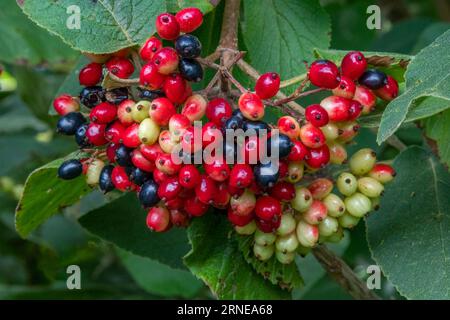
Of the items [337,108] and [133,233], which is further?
[133,233]

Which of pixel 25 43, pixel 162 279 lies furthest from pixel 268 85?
pixel 162 279

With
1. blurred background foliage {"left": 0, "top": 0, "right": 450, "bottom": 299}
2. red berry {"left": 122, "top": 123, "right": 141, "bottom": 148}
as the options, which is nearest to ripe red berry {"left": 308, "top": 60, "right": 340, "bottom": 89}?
red berry {"left": 122, "top": 123, "right": 141, "bottom": 148}

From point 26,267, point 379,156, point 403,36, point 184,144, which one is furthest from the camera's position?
point 26,267

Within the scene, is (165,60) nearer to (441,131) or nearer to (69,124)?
(69,124)

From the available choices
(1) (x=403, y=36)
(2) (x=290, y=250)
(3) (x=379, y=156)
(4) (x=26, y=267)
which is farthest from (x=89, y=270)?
(2) (x=290, y=250)

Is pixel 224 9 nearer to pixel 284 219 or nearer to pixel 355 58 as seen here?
pixel 355 58

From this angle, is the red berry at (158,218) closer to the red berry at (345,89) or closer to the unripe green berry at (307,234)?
the unripe green berry at (307,234)
